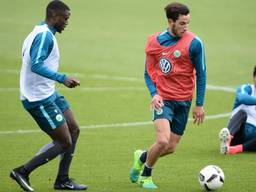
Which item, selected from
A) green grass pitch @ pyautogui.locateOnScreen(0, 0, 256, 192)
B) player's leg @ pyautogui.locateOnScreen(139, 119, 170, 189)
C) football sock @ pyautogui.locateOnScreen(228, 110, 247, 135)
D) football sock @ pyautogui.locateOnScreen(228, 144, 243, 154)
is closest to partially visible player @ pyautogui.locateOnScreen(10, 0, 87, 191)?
green grass pitch @ pyautogui.locateOnScreen(0, 0, 256, 192)

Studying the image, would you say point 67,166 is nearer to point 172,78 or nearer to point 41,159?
point 41,159

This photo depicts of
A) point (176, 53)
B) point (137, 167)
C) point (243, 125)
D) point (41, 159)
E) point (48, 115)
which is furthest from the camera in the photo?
point (243, 125)

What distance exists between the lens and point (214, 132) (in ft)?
52.3

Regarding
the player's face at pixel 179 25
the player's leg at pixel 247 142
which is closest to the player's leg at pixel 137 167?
the player's face at pixel 179 25

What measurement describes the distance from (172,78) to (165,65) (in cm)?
19

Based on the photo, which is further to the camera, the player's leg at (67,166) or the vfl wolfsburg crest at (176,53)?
the vfl wolfsburg crest at (176,53)

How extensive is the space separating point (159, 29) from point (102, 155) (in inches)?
645

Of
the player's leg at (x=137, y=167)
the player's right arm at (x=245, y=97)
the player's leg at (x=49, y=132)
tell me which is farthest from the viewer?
the player's right arm at (x=245, y=97)

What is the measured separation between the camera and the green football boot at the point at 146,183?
434 inches

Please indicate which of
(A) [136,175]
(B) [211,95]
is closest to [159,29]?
(B) [211,95]

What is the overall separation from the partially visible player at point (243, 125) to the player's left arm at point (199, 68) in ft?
9.12

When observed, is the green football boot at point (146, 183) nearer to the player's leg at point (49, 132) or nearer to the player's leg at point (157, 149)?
the player's leg at point (157, 149)

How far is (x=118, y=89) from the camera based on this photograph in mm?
21203

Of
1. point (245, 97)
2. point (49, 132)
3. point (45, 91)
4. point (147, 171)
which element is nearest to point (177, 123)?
point (147, 171)
